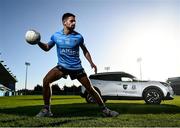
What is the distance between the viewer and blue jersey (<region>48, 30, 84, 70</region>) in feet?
20.4

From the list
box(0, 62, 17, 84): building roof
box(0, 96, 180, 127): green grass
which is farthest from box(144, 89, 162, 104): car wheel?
box(0, 62, 17, 84): building roof

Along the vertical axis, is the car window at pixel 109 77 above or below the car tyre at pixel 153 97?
above

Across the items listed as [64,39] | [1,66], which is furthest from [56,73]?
[1,66]

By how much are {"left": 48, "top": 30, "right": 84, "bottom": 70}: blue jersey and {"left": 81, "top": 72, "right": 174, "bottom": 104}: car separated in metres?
7.98

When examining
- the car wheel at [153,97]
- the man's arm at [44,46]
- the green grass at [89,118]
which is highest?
the man's arm at [44,46]

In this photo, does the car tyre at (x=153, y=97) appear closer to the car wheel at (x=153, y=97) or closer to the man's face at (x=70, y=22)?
the car wheel at (x=153, y=97)

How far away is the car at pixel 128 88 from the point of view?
14133 mm

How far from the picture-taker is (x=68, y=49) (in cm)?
626

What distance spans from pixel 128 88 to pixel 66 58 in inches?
349

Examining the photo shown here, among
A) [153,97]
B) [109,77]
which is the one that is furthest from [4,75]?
[153,97]

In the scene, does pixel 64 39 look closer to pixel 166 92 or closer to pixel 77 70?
pixel 77 70

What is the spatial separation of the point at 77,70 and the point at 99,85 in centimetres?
894

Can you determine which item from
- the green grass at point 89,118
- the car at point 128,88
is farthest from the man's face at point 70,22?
the car at point 128,88

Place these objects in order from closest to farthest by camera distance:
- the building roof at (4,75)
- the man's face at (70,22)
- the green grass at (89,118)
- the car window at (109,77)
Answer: the green grass at (89,118), the man's face at (70,22), the car window at (109,77), the building roof at (4,75)
